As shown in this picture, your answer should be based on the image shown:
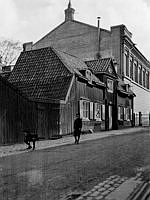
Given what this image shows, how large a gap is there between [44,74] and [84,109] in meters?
4.19

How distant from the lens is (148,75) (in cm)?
5400

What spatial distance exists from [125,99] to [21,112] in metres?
20.4

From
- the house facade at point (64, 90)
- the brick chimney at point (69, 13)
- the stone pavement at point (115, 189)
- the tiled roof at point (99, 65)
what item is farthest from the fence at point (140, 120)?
the stone pavement at point (115, 189)

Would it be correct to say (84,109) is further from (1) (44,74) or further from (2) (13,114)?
(2) (13,114)

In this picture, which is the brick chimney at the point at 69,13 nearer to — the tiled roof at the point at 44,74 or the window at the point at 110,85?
the window at the point at 110,85

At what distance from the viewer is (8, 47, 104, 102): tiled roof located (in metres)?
21.8

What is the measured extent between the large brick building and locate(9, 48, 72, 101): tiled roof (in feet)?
43.0

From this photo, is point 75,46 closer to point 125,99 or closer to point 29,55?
point 125,99

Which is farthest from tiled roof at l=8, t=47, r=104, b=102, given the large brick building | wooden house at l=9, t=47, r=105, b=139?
the large brick building

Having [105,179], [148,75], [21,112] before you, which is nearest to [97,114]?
[21,112]

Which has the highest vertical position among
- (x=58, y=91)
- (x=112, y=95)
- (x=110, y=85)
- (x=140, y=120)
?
(x=110, y=85)

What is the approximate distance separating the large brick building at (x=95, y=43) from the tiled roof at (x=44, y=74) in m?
11.1

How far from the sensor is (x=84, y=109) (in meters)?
24.0

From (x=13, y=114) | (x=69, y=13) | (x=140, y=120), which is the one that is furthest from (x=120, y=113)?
(x=13, y=114)
